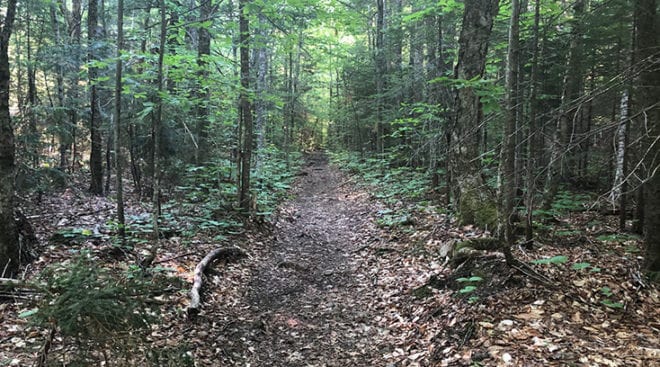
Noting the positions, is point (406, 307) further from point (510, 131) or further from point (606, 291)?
point (510, 131)

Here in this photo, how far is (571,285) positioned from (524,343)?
141 cm

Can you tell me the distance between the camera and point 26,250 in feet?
17.9

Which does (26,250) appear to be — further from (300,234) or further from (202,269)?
(300,234)

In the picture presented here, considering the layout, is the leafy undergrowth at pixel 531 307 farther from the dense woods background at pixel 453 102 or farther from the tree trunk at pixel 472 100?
the tree trunk at pixel 472 100

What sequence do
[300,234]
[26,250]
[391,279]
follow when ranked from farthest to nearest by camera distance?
1. [300,234]
2. [391,279]
3. [26,250]

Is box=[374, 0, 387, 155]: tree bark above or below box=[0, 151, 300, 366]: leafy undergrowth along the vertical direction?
above

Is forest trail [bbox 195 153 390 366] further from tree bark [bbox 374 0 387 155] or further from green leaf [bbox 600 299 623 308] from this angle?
tree bark [bbox 374 0 387 155]

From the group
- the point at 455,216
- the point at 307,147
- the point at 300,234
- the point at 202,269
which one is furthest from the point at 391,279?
the point at 307,147

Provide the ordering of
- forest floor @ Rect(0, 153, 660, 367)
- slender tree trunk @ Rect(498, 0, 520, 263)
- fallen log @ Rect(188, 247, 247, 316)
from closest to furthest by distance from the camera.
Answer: forest floor @ Rect(0, 153, 660, 367), slender tree trunk @ Rect(498, 0, 520, 263), fallen log @ Rect(188, 247, 247, 316)

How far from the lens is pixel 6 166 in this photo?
16.0 ft

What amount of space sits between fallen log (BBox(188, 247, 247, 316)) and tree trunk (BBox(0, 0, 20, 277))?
224 centimetres

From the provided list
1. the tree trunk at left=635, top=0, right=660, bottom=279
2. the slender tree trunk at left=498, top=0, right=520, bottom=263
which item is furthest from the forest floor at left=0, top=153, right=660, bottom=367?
the slender tree trunk at left=498, top=0, right=520, bottom=263

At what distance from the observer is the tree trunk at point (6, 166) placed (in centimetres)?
485

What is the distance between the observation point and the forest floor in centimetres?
400
